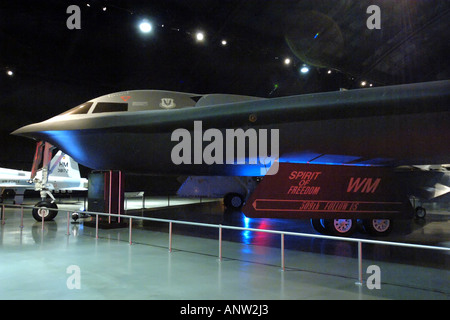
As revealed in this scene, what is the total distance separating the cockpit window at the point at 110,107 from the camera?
30.7 ft

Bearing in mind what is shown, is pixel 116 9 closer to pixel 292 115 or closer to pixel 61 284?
pixel 292 115

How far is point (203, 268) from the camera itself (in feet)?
17.9

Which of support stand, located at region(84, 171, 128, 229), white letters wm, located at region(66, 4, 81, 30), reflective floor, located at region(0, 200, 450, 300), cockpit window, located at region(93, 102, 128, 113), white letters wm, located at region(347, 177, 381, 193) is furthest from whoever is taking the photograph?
white letters wm, located at region(66, 4, 81, 30)

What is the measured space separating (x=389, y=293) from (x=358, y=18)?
56.1ft

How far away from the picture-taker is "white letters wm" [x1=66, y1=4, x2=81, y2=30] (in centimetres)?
1483

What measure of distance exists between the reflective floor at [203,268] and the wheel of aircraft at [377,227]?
0.42m

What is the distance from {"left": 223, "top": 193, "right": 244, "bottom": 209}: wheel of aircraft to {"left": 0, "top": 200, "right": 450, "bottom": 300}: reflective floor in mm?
9186

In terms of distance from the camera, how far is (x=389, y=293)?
13.9ft

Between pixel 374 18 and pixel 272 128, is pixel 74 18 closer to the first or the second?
pixel 272 128

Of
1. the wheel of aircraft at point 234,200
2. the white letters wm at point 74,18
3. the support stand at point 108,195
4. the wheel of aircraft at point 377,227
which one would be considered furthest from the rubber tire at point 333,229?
the white letters wm at point 74,18

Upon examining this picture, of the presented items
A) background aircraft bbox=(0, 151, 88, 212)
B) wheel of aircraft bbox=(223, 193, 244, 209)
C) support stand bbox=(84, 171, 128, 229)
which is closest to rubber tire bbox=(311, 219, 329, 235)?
support stand bbox=(84, 171, 128, 229)

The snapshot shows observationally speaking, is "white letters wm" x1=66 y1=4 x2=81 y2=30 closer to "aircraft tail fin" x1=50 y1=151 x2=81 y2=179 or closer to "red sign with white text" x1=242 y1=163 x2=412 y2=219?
"aircraft tail fin" x1=50 y1=151 x2=81 y2=179
